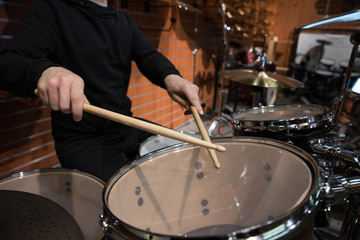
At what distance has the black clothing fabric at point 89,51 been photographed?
84cm

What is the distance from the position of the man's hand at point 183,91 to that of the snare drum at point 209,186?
0.15m

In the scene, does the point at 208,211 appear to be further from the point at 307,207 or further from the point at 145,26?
the point at 145,26

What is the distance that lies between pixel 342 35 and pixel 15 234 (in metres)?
4.81

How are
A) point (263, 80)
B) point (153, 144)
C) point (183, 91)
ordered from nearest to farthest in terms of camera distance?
point (183, 91) < point (153, 144) < point (263, 80)

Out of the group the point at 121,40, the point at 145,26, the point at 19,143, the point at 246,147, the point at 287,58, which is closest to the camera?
the point at 246,147

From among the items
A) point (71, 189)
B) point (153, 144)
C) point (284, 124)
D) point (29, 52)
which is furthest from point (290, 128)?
point (29, 52)

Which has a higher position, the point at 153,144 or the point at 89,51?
the point at 89,51

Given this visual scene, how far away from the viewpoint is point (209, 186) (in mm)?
Result: 657

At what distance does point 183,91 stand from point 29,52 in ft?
1.75

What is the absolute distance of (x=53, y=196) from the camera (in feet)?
2.69

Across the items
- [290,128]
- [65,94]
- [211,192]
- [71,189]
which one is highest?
[65,94]

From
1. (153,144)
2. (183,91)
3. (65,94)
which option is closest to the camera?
(65,94)

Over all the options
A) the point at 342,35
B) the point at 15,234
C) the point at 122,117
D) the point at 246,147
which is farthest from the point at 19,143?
the point at 342,35

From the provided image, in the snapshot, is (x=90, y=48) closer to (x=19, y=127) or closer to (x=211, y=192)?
(x=19, y=127)
